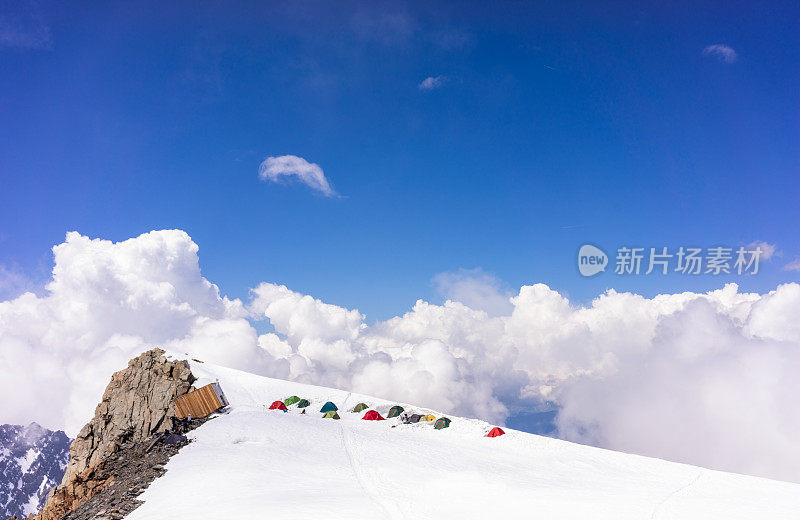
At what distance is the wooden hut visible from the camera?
56.5 meters

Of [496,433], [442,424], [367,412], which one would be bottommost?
[496,433]

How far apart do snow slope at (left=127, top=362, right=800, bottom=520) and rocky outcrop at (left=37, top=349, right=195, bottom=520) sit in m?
8.74

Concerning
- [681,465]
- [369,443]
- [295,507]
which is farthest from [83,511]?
[681,465]

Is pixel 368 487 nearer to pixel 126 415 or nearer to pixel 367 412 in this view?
pixel 367 412

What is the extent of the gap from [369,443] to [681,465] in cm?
3553

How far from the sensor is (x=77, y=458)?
56188 mm

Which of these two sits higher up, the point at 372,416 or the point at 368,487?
the point at 372,416

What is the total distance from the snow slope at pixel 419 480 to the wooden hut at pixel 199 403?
101 inches

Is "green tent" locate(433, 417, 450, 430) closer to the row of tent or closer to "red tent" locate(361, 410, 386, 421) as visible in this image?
the row of tent

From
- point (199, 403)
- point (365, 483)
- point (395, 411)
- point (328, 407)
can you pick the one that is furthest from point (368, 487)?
point (328, 407)

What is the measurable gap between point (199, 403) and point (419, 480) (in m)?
34.7

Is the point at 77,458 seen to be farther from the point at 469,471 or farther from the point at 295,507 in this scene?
the point at 469,471

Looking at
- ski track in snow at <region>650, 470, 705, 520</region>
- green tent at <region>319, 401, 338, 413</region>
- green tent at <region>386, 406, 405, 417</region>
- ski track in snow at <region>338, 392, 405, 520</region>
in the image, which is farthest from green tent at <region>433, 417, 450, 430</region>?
ski track in snow at <region>650, 470, 705, 520</region>

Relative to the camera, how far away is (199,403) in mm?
57625
